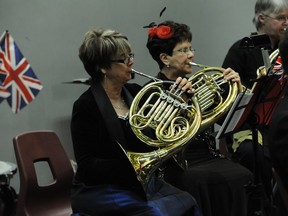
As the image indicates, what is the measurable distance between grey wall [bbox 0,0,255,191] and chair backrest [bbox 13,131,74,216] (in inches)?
42.1

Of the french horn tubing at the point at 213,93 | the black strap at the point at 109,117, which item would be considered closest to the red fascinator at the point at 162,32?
the french horn tubing at the point at 213,93

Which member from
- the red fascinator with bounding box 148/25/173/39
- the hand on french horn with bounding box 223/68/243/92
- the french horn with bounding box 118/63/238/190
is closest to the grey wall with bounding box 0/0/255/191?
the red fascinator with bounding box 148/25/173/39

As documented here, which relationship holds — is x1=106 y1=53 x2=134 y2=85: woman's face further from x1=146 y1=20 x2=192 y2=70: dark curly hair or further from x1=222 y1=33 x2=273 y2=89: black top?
x1=222 y1=33 x2=273 y2=89: black top

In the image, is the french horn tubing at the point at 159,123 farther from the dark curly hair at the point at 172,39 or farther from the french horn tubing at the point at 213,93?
the dark curly hair at the point at 172,39

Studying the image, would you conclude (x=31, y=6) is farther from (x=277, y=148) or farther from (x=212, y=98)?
(x=277, y=148)

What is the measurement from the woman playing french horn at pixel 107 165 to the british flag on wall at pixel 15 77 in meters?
1.11

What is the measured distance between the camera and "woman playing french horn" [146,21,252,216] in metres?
3.01

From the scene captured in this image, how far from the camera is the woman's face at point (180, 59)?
323cm

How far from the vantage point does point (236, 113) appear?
261cm

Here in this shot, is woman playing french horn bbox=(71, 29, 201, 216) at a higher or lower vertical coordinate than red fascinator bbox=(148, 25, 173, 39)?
lower

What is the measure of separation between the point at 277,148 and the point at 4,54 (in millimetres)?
2302

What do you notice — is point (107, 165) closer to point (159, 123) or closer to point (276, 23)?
point (159, 123)

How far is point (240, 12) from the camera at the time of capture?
4969 millimetres

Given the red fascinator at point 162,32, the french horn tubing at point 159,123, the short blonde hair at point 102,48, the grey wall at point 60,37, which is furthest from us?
the grey wall at point 60,37
